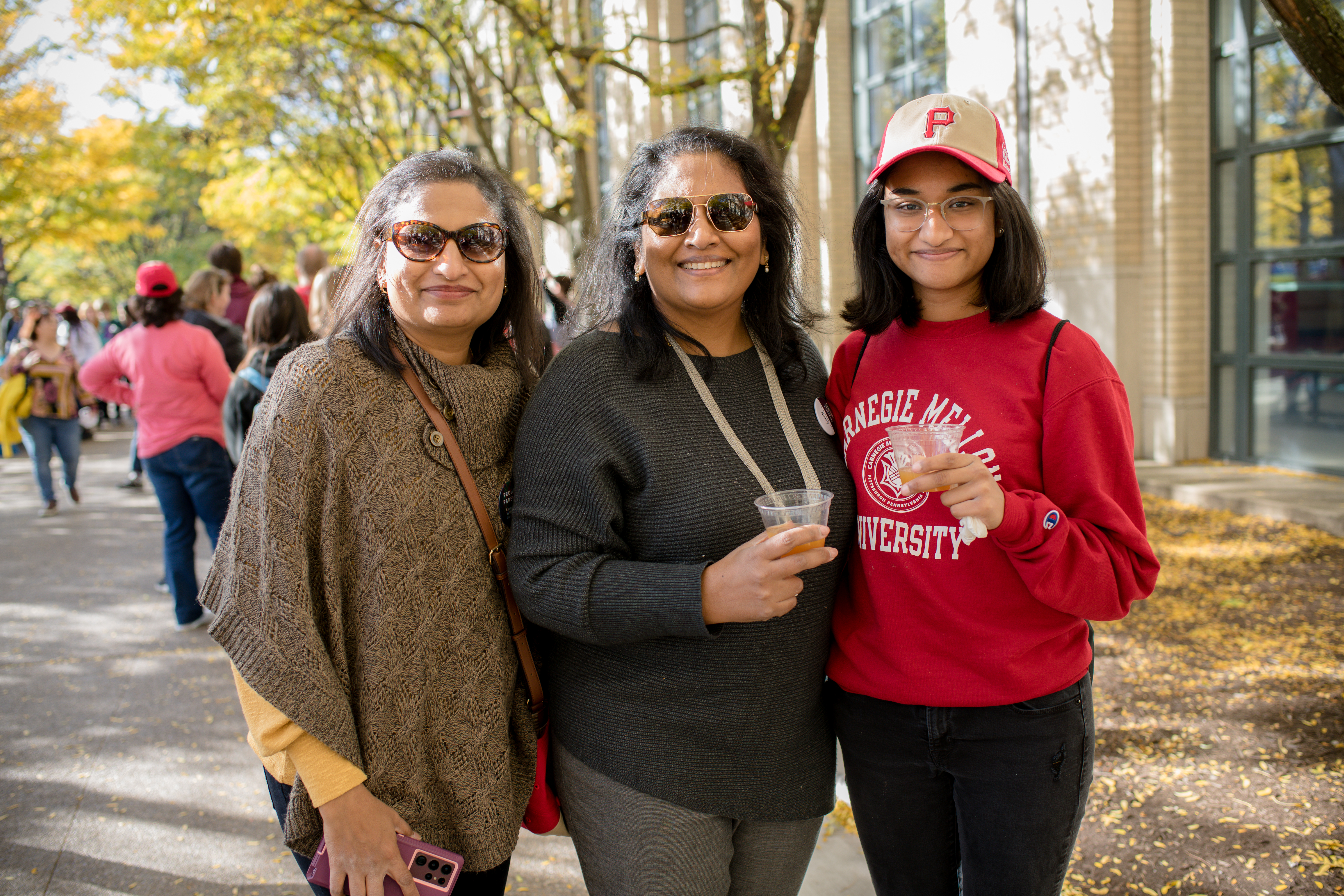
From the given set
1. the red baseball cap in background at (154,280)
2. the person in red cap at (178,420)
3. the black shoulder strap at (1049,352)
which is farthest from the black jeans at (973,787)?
the red baseball cap in background at (154,280)

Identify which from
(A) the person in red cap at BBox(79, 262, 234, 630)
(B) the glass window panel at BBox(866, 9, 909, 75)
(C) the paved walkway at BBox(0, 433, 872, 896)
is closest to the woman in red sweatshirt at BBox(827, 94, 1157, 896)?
(C) the paved walkway at BBox(0, 433, 872, 896)

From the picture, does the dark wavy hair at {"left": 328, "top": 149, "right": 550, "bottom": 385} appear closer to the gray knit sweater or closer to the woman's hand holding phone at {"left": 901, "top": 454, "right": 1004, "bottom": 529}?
the gray knit sweater

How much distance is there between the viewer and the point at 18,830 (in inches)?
155

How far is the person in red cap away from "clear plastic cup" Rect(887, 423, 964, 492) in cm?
567

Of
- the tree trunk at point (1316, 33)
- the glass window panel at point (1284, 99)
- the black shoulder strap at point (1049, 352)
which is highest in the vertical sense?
the glass window panel at point (1284, 99)

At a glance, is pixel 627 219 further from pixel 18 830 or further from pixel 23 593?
pixel 23 593

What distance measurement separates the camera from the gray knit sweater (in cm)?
194

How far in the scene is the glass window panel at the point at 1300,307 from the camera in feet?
26.8

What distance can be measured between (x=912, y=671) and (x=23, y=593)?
7.89 m

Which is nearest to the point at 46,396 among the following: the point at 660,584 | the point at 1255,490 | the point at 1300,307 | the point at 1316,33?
the point at 660,584

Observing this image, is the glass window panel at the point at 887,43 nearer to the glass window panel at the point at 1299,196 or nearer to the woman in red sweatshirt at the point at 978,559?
the glass window panel at the point at 1299,196

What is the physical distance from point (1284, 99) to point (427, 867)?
9540 millimetres

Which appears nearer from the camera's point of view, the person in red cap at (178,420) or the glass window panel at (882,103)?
the person in red cap at (178,420)

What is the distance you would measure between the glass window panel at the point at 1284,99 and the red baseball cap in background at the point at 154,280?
8989mm
